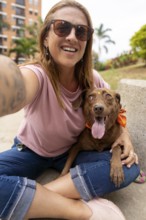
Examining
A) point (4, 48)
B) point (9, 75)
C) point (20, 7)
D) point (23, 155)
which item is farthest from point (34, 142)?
point (20, 7)

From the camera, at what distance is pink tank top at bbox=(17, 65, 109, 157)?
7.48 feet

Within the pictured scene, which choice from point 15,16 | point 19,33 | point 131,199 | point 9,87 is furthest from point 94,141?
point 15,16

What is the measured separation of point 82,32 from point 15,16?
1819 inches

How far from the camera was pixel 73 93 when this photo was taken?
2.51 m

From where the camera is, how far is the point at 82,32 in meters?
2.31

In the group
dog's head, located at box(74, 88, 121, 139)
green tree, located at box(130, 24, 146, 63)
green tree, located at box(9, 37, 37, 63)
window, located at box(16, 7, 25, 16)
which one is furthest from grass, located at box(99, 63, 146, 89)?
window, located at box(16, 7, 25, 16)

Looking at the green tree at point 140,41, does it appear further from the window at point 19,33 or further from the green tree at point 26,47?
the window at point 19,33

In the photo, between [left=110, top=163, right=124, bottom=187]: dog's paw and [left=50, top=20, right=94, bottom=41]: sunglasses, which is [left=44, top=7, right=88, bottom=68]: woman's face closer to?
[left=50, top=20, right=94, bottom=41]: sunglasses

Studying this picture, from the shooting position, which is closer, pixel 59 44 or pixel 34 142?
pixel 59 44

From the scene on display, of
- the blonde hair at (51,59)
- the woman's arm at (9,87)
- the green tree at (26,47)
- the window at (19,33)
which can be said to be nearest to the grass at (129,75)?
the blonde hair at (51,59)

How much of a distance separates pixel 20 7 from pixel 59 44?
47926mm

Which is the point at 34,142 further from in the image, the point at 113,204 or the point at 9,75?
the point at 9,75

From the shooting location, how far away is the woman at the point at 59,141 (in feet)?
6.82

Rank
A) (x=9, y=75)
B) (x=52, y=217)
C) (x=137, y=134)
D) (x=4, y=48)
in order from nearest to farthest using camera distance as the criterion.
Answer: (x=9, y=75)
(x=52, y=217)
(x=137, y=134)
(x=4, y=48)
